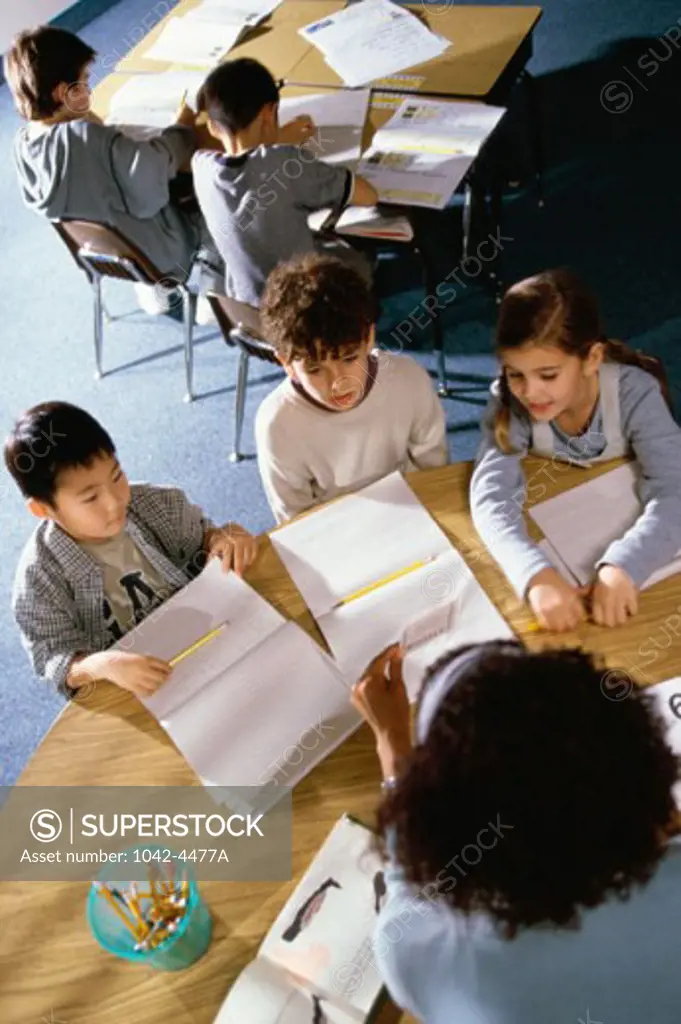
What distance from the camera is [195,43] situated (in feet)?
9.73

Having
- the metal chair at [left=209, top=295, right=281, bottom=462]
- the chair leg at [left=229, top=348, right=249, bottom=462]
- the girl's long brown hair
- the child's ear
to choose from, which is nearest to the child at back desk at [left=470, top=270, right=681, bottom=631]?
the girl's long brown hair

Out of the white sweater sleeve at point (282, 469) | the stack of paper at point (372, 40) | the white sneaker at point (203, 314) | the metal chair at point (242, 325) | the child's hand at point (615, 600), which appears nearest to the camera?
the child's hand at point (615, 600)

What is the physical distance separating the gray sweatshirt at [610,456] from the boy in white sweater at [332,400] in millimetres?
221

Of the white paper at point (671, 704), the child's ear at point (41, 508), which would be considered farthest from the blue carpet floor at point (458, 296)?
the white paper at point (671, 704)

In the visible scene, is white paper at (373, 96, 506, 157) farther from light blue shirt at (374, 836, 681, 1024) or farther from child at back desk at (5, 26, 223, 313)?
light blue shirt at (374, 836, 681, 1024)

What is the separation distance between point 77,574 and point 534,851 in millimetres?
965

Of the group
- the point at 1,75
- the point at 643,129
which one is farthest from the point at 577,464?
the point at 1,75

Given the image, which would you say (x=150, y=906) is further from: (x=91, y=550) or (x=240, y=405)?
(x=240, y=405)

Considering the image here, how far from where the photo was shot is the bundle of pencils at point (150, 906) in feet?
3.66

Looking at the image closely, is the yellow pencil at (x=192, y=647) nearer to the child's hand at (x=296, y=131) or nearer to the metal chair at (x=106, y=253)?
the metal chair at (x=106, y=253)

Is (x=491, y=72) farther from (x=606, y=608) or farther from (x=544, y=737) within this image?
(x=544, y=737)

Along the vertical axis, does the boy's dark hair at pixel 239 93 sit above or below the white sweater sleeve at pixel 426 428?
→ above

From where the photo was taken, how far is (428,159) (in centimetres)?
246

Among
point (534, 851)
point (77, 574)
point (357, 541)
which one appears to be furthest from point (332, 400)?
point (534, 851)
